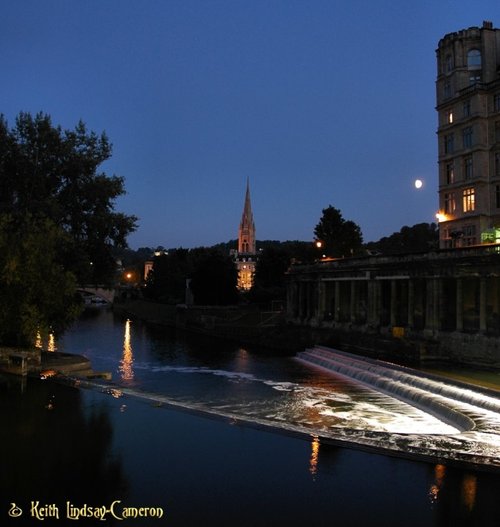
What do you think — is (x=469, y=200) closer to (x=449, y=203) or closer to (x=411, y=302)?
(x=449, y=203)

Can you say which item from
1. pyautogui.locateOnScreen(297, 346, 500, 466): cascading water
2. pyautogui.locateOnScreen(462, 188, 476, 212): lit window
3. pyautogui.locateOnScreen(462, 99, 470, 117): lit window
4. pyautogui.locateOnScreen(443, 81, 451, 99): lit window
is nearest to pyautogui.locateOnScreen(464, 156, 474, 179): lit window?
pyautogui.locateOnScreen(462, 188, 476, 212): lit window

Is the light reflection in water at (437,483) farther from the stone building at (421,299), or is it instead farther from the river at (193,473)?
the stone building at (421,299)

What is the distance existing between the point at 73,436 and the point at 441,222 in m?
47.0

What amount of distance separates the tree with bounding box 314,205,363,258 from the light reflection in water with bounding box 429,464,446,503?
69.4 m

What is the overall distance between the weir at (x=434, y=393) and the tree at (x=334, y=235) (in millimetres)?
43282

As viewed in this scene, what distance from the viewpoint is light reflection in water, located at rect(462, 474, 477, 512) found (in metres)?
10.6

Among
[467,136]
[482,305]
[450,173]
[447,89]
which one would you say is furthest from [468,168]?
[482,305]

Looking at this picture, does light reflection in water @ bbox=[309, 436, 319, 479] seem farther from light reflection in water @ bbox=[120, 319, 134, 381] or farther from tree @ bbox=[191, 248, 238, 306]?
tree @ bbox=[191, 248, 238, 306]

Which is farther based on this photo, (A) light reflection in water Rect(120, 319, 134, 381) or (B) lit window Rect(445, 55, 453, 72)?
(B) lit window Rect(445, 55, 453, 72)

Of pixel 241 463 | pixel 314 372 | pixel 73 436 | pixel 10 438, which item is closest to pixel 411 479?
pixel 241 463

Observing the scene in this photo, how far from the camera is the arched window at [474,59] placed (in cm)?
5341

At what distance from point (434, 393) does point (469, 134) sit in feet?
109

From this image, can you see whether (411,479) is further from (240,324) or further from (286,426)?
(240,324)

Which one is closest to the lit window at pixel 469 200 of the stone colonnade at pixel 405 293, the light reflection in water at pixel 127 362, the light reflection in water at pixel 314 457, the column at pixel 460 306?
the stone colonnade at pixel 405 293
